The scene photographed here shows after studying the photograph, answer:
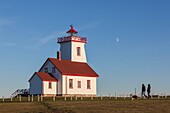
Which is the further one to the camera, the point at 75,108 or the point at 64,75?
the point at 64,75

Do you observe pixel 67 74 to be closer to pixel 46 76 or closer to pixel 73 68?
pixel 73 68

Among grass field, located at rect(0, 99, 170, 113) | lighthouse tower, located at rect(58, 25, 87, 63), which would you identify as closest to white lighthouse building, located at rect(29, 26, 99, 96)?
lighthouse tower, located at rect(58, 25, 87, 63)

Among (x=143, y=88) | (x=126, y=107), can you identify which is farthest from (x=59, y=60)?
(x=126, y=107)

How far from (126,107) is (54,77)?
89.4 feet

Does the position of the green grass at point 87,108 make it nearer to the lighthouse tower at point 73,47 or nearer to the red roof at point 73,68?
the red roof at point 73,68

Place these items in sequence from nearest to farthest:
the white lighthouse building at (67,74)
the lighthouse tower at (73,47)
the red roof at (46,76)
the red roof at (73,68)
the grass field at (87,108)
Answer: the grass field at (87,108), the red roof at (46,76), the white lighthouse building at (67,74), the red roof at (73,68), the lighthouse tower at (73,47)

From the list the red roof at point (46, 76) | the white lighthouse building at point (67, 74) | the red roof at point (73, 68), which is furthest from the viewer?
the red roof at point (73, 68)

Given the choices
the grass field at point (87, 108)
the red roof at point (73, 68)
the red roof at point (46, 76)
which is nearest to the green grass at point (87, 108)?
the grass field at point (87, 108)

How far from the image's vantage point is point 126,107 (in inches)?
1736

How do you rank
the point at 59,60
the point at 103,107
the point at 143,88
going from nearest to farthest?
the point at 103,107 < the point at 143,88 < the point at 59,60

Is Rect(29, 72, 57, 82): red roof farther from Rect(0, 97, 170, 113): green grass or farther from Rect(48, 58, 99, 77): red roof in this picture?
Rect(0, 97, 170, 113): green grass

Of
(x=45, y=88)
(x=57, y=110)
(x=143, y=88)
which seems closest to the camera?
(x=57, y=110)

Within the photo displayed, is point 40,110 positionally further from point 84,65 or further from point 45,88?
point 84,65

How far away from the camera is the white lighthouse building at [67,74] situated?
223ft
